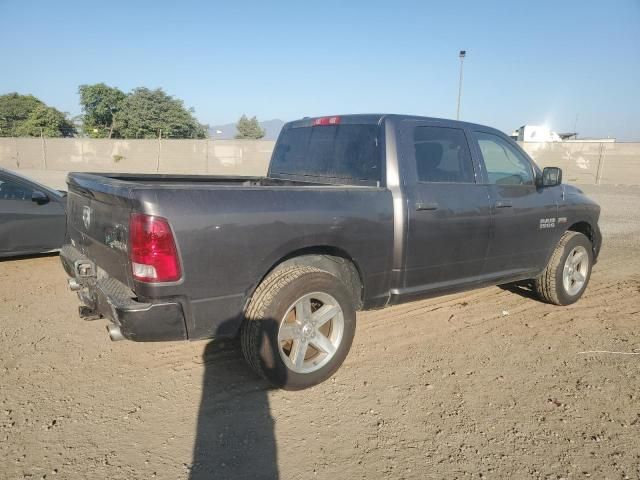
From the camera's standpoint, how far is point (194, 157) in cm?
2812

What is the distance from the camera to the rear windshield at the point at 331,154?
370 centimetres

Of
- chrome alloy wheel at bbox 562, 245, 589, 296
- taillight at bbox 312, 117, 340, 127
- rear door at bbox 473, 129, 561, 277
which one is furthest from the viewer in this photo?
chrome alloy wheel at bbox 562, 245, 589, 296

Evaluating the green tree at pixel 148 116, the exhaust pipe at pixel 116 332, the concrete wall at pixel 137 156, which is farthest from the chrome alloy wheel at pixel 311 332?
the green tree at pixel 148 116

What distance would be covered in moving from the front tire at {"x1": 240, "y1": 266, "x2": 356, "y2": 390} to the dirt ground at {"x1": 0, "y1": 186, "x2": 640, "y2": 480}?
19 cm

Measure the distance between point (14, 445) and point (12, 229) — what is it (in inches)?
156

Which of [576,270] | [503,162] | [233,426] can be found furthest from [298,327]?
[576,270]

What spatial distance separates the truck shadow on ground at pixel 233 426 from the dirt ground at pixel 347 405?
10mm

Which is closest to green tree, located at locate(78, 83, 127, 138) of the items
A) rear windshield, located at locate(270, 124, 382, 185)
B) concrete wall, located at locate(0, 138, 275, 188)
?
concrete wall, located at locate(0, 138, 275, 188)

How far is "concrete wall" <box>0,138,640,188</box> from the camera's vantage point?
923 inches

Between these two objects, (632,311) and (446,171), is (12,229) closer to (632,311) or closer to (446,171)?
(446,171)

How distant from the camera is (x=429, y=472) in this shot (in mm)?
2453

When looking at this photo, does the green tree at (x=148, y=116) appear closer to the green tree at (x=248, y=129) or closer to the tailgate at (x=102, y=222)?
the green tree at (x=248, y=129)

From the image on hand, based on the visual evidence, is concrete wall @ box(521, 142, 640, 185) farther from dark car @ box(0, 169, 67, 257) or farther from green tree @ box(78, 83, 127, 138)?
green tree @ box(78, 83, 127, 138)

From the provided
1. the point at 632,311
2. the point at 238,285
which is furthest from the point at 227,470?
the point at 632,311
